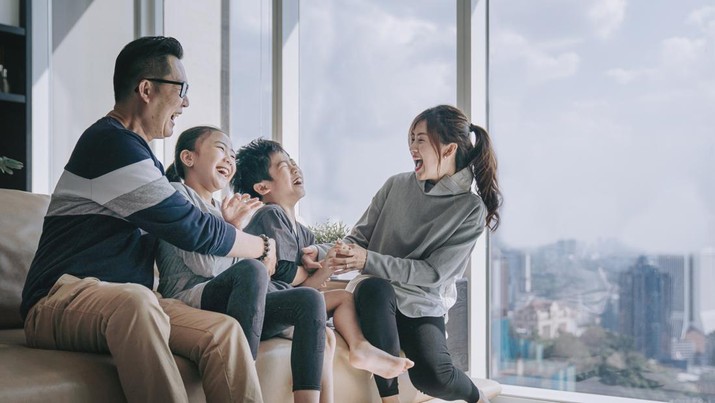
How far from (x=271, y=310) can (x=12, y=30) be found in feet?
8.66

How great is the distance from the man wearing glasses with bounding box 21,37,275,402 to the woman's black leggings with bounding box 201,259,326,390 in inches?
3.2

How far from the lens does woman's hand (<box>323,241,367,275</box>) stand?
253 centimetres

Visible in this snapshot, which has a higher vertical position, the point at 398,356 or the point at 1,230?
the point at 1,230

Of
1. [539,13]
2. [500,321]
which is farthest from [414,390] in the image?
[539,13]

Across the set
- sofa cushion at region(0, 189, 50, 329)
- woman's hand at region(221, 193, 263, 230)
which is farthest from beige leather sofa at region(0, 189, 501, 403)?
woman's hand at region(221, 193, 263, 230)

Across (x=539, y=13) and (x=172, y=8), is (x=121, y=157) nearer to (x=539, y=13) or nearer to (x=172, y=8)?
(x=539, y=13)

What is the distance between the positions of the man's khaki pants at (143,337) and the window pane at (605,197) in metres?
1.71

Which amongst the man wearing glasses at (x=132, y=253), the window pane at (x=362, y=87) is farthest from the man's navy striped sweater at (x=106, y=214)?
the window pane at (x=362, y=87)

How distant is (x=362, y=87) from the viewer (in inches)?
148

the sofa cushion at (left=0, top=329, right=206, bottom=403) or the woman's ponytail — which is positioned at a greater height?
the woman's ponytail

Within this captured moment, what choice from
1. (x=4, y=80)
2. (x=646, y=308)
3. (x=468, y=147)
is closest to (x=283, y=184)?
(x=468, y=147)

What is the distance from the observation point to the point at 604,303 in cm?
308

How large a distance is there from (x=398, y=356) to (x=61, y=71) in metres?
2.82

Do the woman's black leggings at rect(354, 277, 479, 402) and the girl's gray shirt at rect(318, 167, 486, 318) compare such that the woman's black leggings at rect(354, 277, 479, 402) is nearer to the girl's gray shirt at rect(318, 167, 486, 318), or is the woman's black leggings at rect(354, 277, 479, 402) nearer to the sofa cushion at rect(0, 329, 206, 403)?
the girl's gray shirt at rect(318, 167, 486, 318)
